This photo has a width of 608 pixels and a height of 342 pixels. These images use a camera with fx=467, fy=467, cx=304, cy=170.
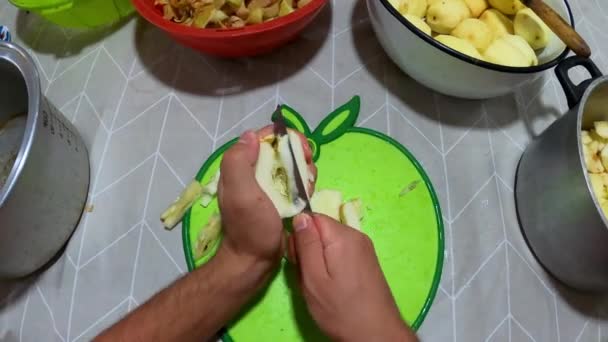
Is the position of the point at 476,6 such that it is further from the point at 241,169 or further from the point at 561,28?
the point at 241,169

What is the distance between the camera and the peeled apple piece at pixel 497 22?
0.69 meters

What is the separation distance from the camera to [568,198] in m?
0.56

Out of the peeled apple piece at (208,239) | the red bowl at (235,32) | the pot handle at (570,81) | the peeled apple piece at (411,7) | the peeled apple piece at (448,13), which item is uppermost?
the red bowl at (235,32)

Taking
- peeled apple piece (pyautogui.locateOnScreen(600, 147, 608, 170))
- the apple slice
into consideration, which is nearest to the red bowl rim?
the apple slice

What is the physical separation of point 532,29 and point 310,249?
1.49 feet

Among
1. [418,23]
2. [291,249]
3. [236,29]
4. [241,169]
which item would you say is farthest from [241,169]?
[418,23]

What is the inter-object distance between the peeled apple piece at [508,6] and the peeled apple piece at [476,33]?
52 mm

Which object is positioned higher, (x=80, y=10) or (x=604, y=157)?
(x=80, y=10)

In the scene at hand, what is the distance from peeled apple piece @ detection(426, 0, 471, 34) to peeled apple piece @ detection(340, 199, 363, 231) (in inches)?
11.4

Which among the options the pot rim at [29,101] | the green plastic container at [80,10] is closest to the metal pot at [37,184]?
the pot rim at [29,101]

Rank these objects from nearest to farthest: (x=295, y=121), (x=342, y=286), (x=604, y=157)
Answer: (x=342, y=286) < (x=604, y=157) < (x=295, y=121)

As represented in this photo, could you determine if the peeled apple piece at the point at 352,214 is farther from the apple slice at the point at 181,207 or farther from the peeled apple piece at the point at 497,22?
the peeled apple piece at the point at 497,22

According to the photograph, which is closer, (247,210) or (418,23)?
(247,210)

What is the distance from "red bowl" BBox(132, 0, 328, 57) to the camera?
0.67 m
